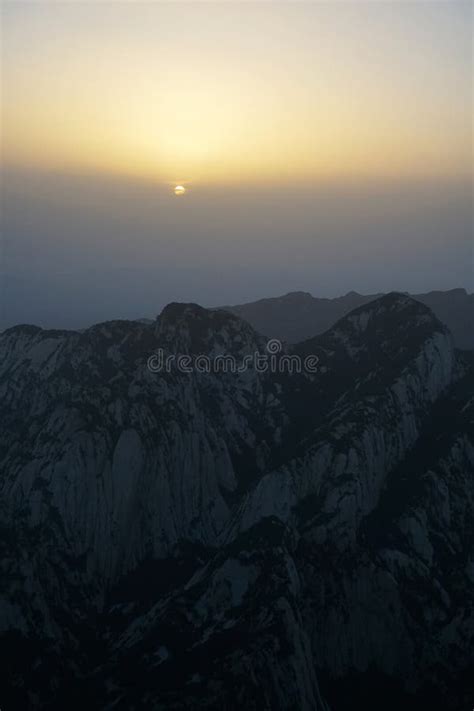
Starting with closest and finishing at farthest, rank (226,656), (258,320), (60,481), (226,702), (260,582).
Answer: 1. (226,702)
2. (226,656)
3. (260,582)
4. (60,481)
5. (258,320)

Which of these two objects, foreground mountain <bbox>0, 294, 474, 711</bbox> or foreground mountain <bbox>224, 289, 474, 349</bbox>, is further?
foreground mountain <bbox>224, 289, 474, 349</bbox>

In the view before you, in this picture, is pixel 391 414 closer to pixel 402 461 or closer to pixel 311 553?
pixel 402 461

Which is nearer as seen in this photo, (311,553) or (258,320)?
(311,553)

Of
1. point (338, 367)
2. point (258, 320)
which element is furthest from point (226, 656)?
point (258, 320)

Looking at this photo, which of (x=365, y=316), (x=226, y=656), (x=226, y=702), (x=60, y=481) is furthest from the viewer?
(x=365, y=316)

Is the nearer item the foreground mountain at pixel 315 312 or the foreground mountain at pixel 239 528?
the foreground mountain at pixel 239 528
